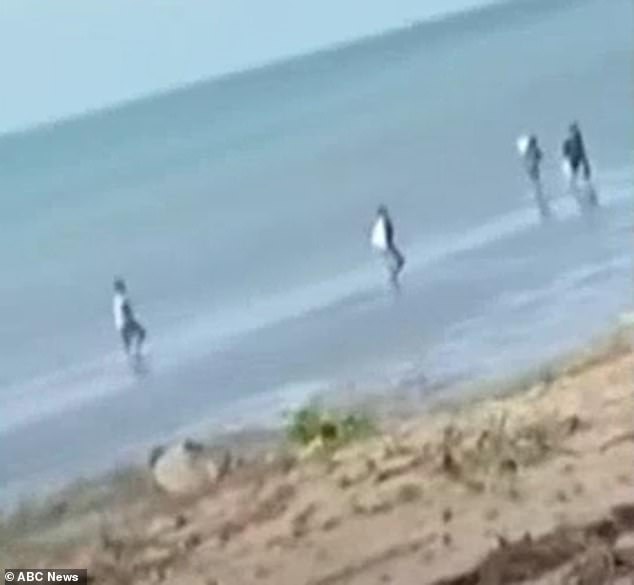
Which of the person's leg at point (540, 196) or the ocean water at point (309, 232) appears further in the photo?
the person's leg at point (540, 196)

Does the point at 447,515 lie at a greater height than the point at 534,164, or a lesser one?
lesser

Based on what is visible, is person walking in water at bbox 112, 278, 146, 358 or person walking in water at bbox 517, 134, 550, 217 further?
person walking in water at bbox 517, 134, 550, 217

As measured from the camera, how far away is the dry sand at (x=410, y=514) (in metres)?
1.41

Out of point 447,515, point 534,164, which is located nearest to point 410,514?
point 447,515

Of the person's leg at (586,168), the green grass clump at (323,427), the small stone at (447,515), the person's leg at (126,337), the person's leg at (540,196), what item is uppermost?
the person's leg at (586,168)

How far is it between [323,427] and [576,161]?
359mm

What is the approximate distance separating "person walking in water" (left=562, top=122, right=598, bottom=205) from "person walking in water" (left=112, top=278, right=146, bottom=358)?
1.42 ft

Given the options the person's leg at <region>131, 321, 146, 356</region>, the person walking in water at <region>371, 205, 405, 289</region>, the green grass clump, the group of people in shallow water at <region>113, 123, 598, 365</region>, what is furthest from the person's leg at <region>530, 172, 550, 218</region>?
the person's leg at <region>131, 321, 146, 356</region>

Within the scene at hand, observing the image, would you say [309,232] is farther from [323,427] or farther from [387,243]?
[323,427]

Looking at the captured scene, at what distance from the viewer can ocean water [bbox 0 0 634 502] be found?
Answer: 4.61ft

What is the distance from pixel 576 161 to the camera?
1569mm

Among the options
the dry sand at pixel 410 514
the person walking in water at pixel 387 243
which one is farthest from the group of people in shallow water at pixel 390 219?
the dry sand at pixel 410 514

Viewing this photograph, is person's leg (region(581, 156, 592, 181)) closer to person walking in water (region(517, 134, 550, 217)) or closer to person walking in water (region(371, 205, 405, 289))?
person walking in water (region(517, 134, 550, 217))

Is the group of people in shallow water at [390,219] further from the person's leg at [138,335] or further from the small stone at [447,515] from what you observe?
the small stone at [447,515]
